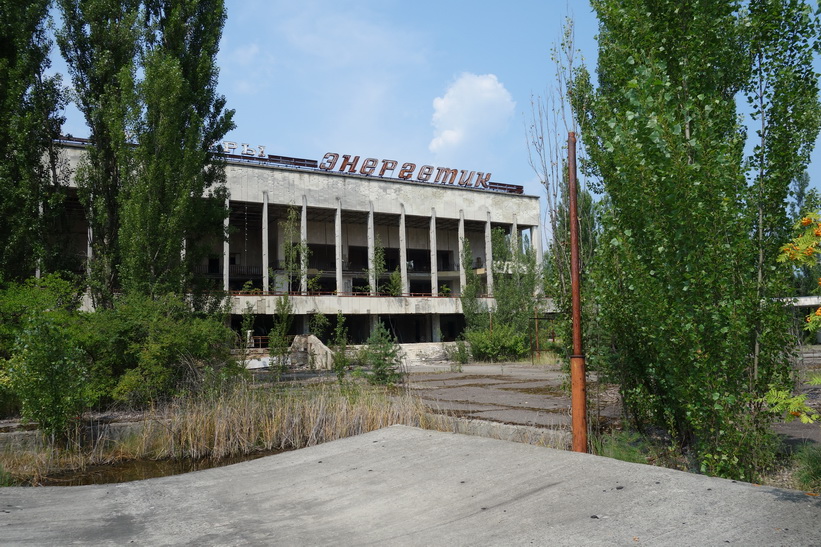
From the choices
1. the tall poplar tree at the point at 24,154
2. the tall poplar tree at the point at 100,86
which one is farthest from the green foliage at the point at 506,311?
the tall poplar tree at the point at 24,154

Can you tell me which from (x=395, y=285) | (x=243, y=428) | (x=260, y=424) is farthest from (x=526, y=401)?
(x=395, y=285)

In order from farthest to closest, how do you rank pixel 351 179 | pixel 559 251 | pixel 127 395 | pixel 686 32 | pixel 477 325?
pixel 351 179 < pixel 477 325 < pixel 127 395 < pixel 559 251 < pixel 686 32

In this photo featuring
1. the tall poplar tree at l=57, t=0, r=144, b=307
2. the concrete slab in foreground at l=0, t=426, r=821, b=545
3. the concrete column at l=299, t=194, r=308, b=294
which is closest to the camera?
the concrete slab in foreground at l=0, t=426, r=821, b=545

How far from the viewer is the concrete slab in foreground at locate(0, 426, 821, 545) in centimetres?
371

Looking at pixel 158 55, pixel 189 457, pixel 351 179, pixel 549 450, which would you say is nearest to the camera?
pixel 549 450

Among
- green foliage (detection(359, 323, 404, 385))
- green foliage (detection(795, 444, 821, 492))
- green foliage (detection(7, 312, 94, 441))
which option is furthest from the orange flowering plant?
green foliage (detection(359, 323, 404, 385))

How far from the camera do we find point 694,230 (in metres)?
5.03

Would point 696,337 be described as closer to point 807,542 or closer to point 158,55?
point 807,542

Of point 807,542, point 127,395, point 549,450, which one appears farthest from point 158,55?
point 807,542

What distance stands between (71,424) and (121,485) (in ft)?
10.2

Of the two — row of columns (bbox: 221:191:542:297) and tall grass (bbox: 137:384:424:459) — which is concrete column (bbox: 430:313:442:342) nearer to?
row of columns (bbox: 221:191:542:297)

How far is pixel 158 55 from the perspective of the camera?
590 inches

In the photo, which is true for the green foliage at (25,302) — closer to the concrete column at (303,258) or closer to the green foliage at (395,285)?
the concrete column at (303,258)

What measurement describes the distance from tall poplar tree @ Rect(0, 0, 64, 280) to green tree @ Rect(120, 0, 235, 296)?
2.23m
